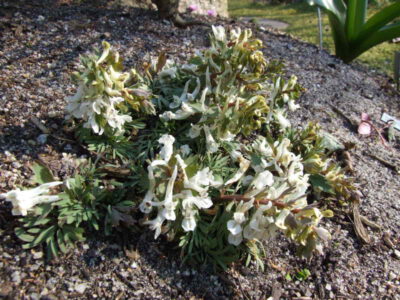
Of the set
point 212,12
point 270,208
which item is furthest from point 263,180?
point 212,12

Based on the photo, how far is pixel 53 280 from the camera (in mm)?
1494

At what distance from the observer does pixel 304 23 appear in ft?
20.3

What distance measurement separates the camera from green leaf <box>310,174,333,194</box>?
76.2 inches

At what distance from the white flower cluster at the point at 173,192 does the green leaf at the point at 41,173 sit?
0.42 meters

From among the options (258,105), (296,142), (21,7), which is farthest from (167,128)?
(21,7)

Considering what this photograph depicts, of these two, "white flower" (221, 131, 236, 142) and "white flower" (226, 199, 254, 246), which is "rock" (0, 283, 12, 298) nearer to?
"white flower" (226, 199, 254, 246)

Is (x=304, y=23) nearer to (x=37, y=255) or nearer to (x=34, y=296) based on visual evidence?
(x=37, y=255)

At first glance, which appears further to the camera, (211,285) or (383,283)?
(383,283)

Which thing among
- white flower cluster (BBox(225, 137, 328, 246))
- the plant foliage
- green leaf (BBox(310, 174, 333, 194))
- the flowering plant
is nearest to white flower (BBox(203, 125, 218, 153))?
the flowering plant

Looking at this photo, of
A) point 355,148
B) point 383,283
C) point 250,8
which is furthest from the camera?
point 250,8

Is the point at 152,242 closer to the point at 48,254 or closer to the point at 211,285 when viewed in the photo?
the point at 211,285

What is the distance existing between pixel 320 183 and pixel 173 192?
0.78 m

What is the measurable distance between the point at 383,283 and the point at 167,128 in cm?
A: 123

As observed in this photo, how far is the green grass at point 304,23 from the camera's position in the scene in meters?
4.73
